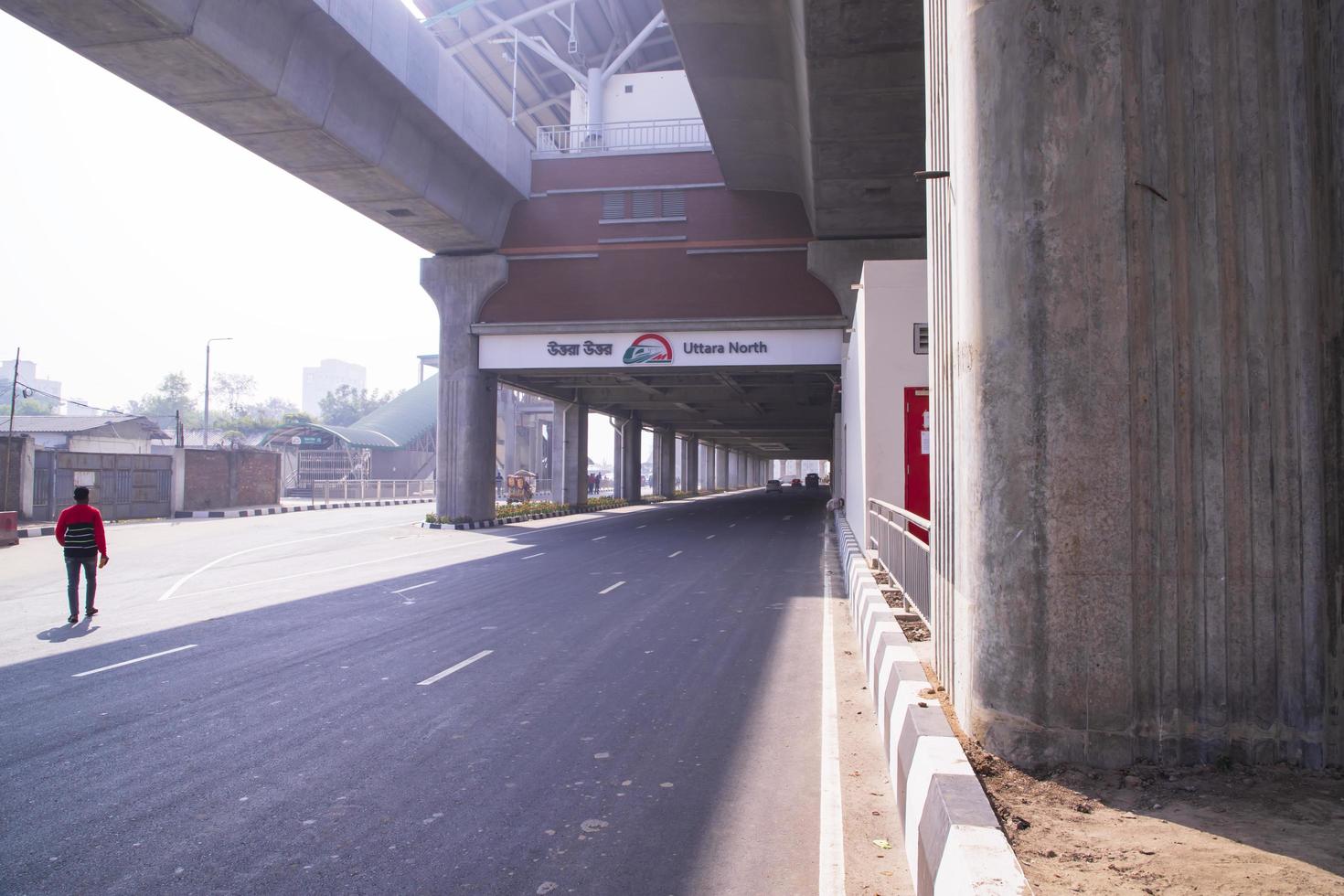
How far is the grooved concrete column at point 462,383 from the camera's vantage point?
31.9 m

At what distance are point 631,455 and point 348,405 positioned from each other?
102 m

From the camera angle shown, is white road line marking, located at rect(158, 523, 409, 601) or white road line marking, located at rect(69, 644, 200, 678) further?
white road line marking, located at rect(158, 523, 409, 601)

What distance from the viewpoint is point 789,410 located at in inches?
2005

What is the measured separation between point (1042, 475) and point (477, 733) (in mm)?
4493

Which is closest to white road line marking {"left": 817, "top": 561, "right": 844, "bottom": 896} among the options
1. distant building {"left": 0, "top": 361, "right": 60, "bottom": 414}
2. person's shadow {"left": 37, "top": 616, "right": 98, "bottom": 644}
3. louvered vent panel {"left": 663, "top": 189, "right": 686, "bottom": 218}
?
person's shadow {"left": 37, "top": 616, "right": 98, "bottom": 644}

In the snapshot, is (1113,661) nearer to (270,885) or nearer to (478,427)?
(270,885)

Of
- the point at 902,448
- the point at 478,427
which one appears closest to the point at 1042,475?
the point at 902,448

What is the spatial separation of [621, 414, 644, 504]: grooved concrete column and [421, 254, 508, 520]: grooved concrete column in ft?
70.3

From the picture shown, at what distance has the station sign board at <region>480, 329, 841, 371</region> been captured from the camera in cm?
2970

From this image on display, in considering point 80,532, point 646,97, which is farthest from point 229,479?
point 80,532

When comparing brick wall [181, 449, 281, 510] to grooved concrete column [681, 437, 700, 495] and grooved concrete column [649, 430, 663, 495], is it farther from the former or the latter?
grooved concrete column [681, 437, 700, 495]

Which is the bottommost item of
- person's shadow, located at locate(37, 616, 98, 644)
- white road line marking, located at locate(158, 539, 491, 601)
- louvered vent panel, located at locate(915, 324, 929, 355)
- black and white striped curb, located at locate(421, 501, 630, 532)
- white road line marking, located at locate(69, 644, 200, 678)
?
person's shadow, located at locate(37, 616, 98, 644)

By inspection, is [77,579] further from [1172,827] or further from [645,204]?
[645,204]

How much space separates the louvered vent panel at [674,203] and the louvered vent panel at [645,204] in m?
0.30
